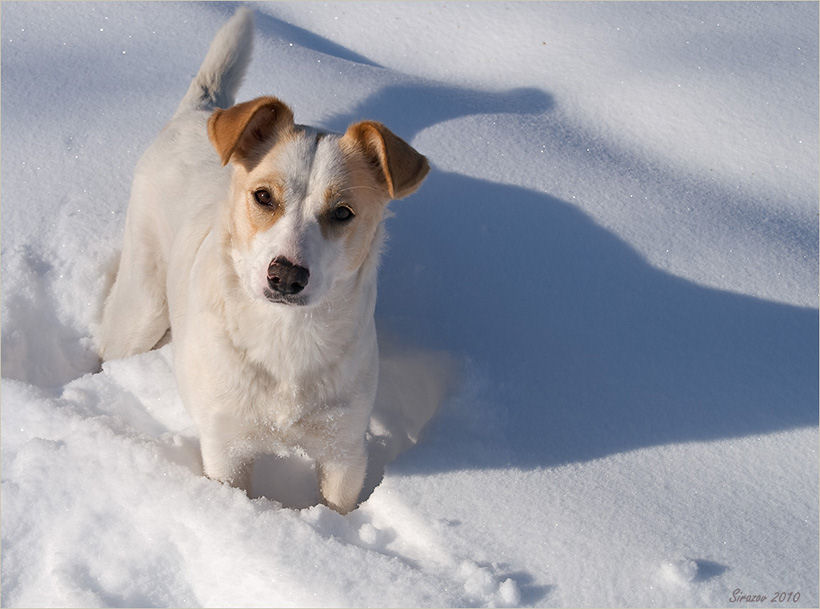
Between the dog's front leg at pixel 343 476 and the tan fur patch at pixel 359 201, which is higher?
the tan fur patch at pixel 359 201

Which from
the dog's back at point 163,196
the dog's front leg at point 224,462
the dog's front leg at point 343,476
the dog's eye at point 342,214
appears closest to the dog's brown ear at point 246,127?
the dog's eye at point 342,214

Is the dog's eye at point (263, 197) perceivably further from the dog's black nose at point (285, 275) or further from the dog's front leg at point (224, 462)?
the dog's front leg at point (224, 462)

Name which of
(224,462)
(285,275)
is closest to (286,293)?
(285,275)

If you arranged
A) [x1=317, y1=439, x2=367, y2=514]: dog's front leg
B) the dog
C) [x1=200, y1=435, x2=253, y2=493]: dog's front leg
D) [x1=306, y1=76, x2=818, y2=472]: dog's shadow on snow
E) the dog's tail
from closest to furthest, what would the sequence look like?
the dog
[x1=200, y1=435, x2=253, y2=493]: dog's front leg
[x1=317, y1=439, x2=367, y2=514]: dog's front leg
[x1=306, y1=76, x2=818, y2=472]: dog's shadow on snow
the dog's tail

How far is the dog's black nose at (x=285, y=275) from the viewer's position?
2258 millimetres

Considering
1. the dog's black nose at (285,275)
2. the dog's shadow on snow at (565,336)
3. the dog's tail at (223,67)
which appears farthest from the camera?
the dog's tail at (223,67)

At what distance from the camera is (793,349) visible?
3.50 meters

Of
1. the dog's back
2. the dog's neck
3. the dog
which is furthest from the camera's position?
the dog's back

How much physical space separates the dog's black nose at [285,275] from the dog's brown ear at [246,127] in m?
0.44

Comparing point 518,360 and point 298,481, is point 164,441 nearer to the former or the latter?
point 298,481

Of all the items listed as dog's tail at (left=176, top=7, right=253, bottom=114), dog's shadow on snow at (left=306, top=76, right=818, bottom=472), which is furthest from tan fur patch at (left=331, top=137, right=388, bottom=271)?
dog's tail at (left=176, top=7, right=253, bottom=114)

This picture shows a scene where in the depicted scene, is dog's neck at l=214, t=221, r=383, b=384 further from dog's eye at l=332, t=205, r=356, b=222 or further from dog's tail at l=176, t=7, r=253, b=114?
dog's tail at l=176, t=7, r=253, b=114

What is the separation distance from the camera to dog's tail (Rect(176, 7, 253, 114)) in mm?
3621

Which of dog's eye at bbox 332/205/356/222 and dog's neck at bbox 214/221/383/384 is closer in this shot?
dog's eye at bbox 332/205/356/222
